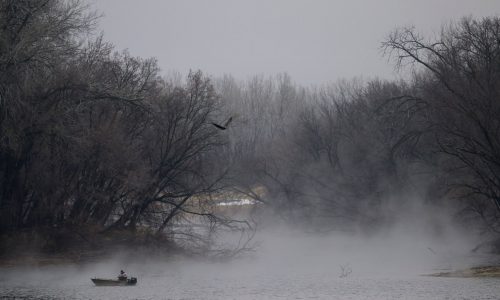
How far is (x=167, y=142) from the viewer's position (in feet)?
141

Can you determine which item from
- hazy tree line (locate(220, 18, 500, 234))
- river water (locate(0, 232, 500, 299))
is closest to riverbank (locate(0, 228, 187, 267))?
river water (locate(0, 232, 500, 299))

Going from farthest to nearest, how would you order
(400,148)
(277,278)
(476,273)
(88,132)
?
(400,148), (88,132), (277,278), (476,273)

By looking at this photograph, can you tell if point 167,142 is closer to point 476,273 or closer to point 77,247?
point 77,247

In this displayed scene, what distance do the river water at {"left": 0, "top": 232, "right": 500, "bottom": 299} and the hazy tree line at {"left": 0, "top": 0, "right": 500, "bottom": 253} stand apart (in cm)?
366

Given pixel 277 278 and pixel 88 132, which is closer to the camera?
pixel 277 278

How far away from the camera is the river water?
2655 cm

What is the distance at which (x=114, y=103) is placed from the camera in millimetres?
38531

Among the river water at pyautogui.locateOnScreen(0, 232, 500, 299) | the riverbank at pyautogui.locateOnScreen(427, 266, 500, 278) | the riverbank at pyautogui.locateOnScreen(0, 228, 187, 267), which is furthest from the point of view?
the riverbank at pyautogui.locateOnScreen(0, 228, 187, 267)

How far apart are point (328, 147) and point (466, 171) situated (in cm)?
2259

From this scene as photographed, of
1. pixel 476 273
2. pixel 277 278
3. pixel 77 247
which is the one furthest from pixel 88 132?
pixel 476 273

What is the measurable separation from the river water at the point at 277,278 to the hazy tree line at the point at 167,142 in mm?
3662

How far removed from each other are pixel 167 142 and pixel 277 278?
13816mm

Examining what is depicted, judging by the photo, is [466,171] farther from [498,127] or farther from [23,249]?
[23,249]

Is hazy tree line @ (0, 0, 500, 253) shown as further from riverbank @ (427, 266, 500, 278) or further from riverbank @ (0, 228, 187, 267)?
riverbank @ (427, 266, 500, 278)
